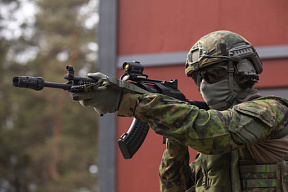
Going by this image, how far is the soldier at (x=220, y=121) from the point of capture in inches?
96.7

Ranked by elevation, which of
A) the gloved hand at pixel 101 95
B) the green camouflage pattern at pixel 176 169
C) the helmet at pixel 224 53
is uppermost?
the helmet at pixel 224 53

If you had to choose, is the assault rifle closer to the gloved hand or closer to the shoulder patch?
the gloved hand

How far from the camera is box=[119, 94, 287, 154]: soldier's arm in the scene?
2445 millimetres

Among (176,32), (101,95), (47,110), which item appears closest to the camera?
(101,95)

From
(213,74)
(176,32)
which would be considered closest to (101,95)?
(213,74)

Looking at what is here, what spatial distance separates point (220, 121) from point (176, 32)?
3.60 metres

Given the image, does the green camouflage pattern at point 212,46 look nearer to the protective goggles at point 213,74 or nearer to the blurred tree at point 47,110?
the protective goggles at point 213,74

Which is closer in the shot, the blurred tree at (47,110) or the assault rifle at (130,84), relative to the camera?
the assault rifle at (130,84)

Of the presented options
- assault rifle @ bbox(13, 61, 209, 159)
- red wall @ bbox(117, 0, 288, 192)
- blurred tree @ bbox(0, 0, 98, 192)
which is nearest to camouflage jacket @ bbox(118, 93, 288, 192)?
assault rifle @ bbox(13, 61, 209, 159)

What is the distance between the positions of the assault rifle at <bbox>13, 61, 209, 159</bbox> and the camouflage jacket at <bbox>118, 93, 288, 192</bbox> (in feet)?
0.43

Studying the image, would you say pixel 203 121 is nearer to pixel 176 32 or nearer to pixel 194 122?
pixel 194 122

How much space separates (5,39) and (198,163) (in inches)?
789

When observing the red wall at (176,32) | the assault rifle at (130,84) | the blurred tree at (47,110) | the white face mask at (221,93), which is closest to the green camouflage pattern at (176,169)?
the assault rifle at (130,84)

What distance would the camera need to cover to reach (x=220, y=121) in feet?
8.18
